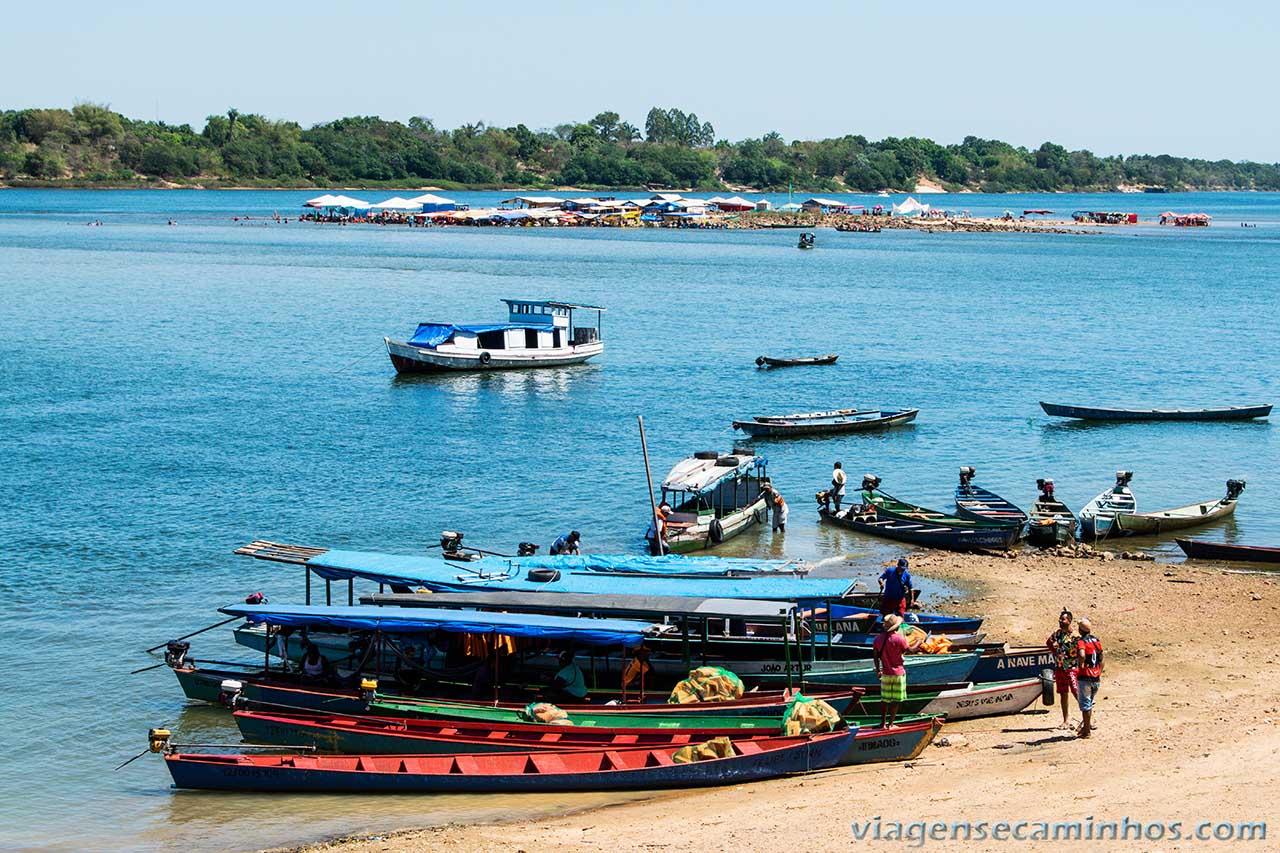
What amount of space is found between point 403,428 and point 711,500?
66.6 ft

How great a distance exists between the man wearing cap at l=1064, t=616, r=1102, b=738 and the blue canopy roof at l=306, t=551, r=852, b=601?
4.04 metres

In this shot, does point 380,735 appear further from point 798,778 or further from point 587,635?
point 798,778

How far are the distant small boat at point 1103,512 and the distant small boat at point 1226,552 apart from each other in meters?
2.22

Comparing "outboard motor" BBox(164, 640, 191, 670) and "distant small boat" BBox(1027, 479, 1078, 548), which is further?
"distant small boat" BBox(1027, 479, 1078, 548)

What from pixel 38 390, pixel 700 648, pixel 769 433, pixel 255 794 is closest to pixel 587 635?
pixel 700 648

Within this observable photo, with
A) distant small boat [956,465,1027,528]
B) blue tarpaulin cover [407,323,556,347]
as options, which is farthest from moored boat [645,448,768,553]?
blue tarpaulin cover [407,323,556,347]

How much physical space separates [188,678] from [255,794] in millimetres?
4498

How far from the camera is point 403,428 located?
2190 inches

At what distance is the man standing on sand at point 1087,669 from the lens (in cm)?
2130

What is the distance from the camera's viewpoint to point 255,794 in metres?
22.2

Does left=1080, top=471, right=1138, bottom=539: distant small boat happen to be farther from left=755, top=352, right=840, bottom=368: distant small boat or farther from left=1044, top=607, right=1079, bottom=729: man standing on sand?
left=755, top=352, right=840, bottom=368: distant small boat

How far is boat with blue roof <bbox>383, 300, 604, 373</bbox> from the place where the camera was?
6988 centimetres

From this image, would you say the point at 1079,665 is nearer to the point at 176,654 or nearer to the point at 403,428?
the point at 176,654

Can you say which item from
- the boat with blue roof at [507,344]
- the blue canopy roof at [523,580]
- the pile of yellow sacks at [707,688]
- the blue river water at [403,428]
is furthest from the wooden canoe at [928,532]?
the boat with blue roof at [507,344]
